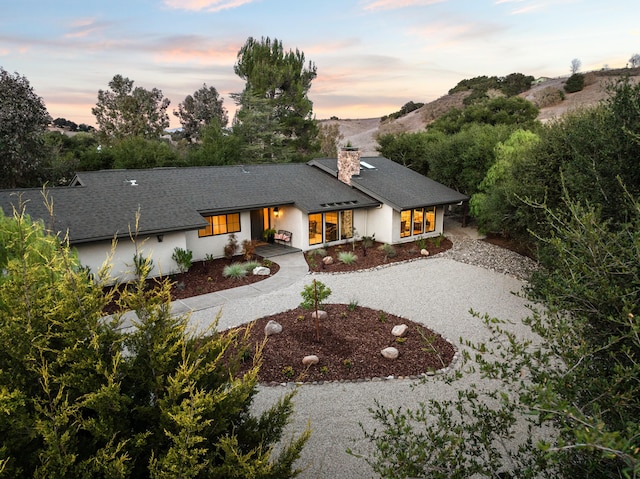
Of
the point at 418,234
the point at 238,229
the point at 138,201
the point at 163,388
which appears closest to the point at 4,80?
the point at 138,201

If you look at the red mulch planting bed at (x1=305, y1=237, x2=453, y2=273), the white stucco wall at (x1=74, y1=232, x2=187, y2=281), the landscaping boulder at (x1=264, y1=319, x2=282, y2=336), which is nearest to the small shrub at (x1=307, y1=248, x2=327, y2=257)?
the red mulch planting bed at (x1=305, y1=237, x2=453, y2=273)

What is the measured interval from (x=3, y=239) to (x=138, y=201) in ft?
29.9

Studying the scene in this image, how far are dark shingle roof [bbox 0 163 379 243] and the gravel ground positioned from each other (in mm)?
4541

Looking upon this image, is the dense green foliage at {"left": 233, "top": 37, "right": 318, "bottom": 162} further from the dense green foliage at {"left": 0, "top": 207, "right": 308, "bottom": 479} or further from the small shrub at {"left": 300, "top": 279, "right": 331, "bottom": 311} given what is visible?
the dense green foliage at {"left": 0, "top": 207, "right": 308, "bottom": 479}

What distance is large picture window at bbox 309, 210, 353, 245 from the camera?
18.6 meters

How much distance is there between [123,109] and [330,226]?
38569 mm

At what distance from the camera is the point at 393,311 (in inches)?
466

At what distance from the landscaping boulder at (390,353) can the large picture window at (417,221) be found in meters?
11.3

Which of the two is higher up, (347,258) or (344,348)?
(347,258)

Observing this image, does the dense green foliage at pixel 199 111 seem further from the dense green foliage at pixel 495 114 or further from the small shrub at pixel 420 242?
the small shrub at pixel 420 242

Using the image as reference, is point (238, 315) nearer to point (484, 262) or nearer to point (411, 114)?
point (484, 262)

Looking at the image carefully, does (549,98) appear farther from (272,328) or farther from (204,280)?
(272,328)

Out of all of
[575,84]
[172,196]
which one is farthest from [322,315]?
[575,84]

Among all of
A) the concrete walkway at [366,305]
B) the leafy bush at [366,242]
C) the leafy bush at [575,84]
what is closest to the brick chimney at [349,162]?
the leafy bush at [366,242]
